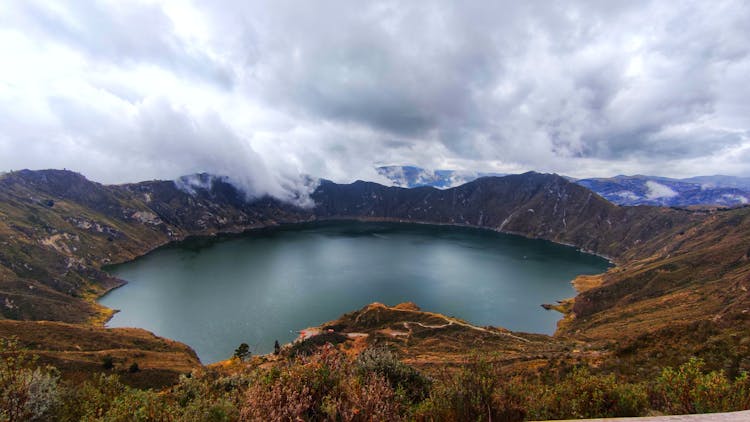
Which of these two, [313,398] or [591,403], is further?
[591,403]

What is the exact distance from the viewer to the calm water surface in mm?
97312

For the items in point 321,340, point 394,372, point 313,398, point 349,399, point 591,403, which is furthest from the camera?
point 321,340

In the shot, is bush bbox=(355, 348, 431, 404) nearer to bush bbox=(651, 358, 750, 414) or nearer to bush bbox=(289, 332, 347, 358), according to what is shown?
bush bbox=(651, 358, 750, 414)

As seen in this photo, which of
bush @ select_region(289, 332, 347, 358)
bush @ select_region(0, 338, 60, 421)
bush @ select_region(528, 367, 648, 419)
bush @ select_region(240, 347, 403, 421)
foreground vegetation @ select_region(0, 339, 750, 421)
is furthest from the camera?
bush @ select_region(289, 332, 347, 358)

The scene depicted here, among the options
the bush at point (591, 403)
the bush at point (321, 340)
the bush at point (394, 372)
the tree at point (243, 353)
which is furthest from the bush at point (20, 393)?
the tree at point (243, 353)

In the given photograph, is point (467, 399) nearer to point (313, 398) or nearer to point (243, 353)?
point (313, 398)

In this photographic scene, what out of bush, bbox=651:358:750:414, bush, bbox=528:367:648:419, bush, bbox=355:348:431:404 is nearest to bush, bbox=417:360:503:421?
bush, bbox=528:367:648:419

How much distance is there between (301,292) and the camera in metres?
130

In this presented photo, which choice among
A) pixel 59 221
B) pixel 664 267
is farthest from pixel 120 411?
pixel 59 221

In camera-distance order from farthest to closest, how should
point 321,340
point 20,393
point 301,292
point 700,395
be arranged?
point 301,292 → point 321,340 → point 700,395 → point 20,393

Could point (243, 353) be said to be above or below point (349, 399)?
below

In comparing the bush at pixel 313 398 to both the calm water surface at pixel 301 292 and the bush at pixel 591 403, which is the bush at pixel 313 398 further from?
the calm water surface at pixel 301 292

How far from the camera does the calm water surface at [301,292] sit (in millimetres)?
97312

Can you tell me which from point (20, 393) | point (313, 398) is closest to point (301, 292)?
point (20, 393)
